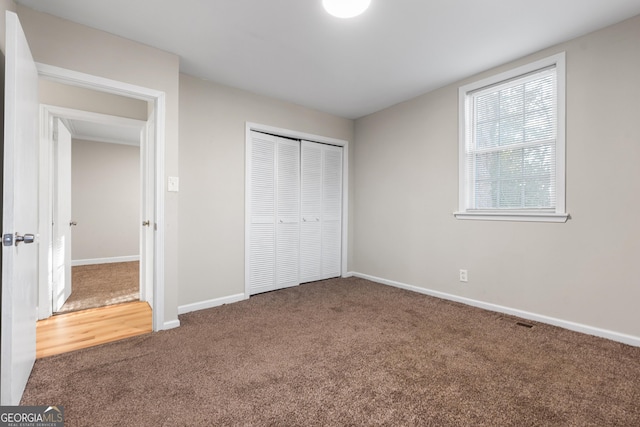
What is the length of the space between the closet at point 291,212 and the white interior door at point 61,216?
6.29ft

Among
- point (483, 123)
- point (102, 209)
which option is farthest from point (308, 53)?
point (102, 209)

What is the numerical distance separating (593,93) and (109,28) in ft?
12.7

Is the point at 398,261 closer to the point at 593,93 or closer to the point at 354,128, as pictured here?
the point at 354,128

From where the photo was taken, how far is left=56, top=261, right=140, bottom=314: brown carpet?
11.0ft

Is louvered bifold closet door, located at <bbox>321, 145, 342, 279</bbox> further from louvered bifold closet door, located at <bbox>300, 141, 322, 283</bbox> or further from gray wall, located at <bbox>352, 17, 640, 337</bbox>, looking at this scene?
gray wall, located at <bbox>352, 17, 640, 337</bbox>

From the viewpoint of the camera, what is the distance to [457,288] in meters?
3.29

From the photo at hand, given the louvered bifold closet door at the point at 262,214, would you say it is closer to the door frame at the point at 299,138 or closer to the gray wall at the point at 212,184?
the door frame at the point at 299,138

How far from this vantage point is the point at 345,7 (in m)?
1.95

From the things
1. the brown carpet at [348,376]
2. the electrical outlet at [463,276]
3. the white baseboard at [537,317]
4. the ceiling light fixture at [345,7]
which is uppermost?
the ceiling light fixture at [345,7]

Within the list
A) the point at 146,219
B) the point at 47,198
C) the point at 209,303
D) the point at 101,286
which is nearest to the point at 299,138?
the point at 146,219

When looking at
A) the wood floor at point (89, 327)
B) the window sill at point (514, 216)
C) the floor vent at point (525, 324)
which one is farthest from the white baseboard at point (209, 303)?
the floor vent at point (525, 324)

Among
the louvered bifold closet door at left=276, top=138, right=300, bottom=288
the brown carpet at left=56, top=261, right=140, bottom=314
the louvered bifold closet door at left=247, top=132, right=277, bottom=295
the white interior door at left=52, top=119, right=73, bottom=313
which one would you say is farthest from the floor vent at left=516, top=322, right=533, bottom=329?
the white interior door at left=52, top=119, right=73, bottom=313

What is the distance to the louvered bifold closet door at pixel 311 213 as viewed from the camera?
163 inches

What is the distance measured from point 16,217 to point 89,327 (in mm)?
1680
